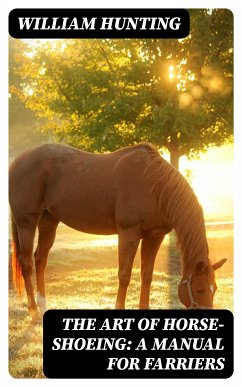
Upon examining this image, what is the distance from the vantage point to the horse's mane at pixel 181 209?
193 inches

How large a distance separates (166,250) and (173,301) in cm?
497

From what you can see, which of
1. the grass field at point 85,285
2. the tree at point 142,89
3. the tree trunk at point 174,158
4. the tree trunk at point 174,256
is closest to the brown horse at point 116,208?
the grass field at point 85,285

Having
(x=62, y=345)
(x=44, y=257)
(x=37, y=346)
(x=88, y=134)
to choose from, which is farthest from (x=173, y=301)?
(x=88, y=134)

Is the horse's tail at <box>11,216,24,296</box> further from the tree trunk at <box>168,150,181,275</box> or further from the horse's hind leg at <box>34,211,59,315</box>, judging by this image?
the tree trunk at <box>168,150,181,275</box>

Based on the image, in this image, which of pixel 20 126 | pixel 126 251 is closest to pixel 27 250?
pixel 126 251

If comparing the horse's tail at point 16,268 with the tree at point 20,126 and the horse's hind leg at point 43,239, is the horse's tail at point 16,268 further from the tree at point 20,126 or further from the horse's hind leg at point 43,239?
the tree at point 20,126

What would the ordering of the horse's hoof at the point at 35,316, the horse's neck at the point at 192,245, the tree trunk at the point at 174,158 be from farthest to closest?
the tree trunk at the point at 174,158, the horse's hoof at the point at 35,316, the horse's neck at the point at 192,245

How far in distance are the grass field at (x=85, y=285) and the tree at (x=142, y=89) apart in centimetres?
261

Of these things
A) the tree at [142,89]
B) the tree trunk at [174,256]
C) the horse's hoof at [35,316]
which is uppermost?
the tree at [142,89]

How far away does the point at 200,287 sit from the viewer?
4770 mm

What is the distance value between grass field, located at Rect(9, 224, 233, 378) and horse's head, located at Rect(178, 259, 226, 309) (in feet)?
1.40

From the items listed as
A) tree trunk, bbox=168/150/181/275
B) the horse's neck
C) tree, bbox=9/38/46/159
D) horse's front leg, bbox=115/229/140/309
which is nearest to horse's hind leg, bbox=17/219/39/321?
horse's front leg, bbox=115/229/140/309

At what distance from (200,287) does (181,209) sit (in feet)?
2.87

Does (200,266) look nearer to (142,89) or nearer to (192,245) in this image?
(192,245)
